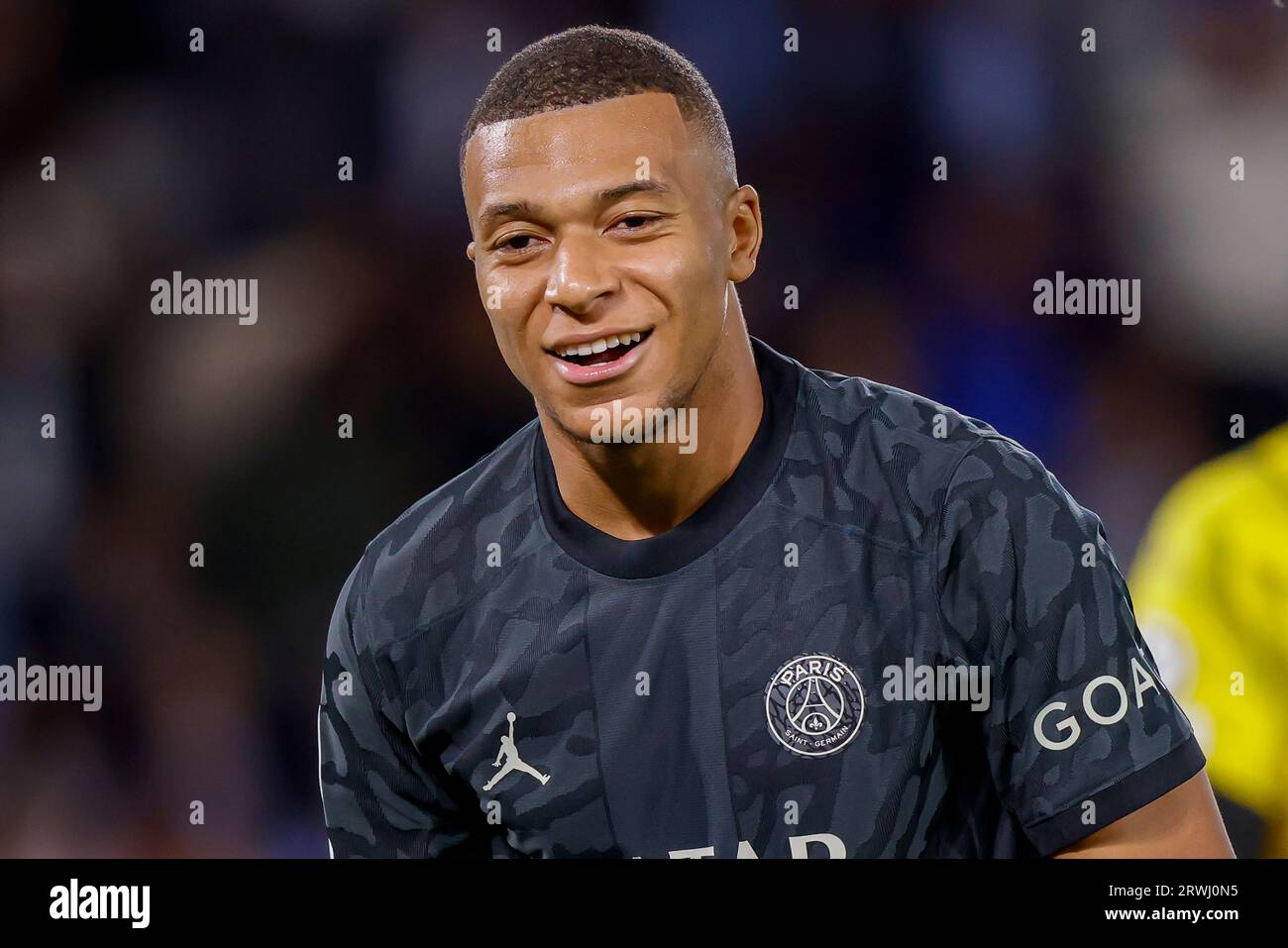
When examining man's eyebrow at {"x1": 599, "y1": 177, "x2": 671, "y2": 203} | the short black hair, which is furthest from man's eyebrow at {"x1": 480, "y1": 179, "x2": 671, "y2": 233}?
the short black hair

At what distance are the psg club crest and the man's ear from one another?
0.50 meters

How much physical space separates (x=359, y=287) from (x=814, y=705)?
44.1 inches

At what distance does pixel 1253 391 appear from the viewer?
217cm

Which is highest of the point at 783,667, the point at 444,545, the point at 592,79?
the point at 592,79

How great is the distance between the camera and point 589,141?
1602mm

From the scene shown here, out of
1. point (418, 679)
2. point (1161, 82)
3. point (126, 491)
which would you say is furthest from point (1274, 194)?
point (126, 491)

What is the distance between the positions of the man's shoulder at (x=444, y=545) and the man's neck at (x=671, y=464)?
0.31 ft

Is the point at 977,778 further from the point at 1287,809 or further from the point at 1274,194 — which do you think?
the point at 1274,194

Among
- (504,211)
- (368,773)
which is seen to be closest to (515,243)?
(504,211)

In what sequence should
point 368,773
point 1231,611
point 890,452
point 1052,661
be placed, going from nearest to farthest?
point 1052,661
point 890,452
point 368,773
point 1231,611

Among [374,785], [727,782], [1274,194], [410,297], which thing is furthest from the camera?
[410,297]

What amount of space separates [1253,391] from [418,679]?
4.61 feet

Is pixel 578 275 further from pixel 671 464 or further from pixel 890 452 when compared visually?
pixel 890 452

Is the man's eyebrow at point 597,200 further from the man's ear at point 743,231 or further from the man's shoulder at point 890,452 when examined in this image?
the man's shoulder at point 890,452
